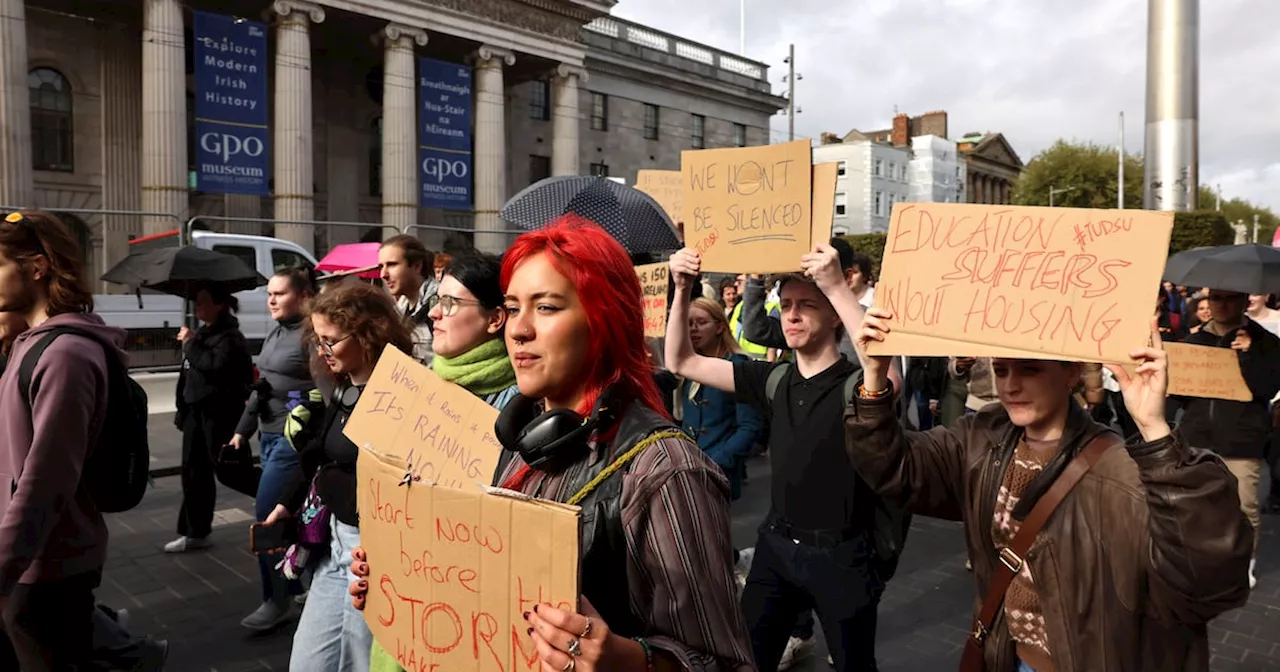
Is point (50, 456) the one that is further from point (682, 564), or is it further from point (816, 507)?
point (816, 507)

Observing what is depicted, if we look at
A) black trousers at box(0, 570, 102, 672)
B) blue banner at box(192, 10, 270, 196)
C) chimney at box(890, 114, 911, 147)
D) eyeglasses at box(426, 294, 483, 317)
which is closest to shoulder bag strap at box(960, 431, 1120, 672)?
eyeglasses at box(426, 294, 483, 317)

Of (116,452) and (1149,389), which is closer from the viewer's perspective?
(1149,389)

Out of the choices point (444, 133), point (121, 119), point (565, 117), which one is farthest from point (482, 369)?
point (565, 117)

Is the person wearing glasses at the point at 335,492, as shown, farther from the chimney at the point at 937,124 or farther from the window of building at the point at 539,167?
the chimney at the point at 937,124

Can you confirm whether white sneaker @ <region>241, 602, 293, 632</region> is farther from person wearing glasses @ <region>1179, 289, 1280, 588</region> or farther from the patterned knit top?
person wearing glasses @ <region>1179, 289, 1280, 588</region>

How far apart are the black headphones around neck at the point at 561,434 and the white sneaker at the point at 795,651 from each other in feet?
10.3

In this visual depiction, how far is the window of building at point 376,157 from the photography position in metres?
29.4

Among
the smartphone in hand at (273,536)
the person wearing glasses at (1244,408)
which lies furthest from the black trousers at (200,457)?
the person wearing glasses at (1244,408)

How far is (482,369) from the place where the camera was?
2.96 m

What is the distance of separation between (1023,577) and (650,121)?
37.6m

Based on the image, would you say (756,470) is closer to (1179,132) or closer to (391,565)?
(391,565)

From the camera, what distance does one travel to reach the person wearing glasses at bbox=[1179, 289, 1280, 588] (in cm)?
529

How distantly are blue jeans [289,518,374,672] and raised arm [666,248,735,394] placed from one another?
151 cm

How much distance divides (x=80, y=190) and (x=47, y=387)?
79.6 ft
